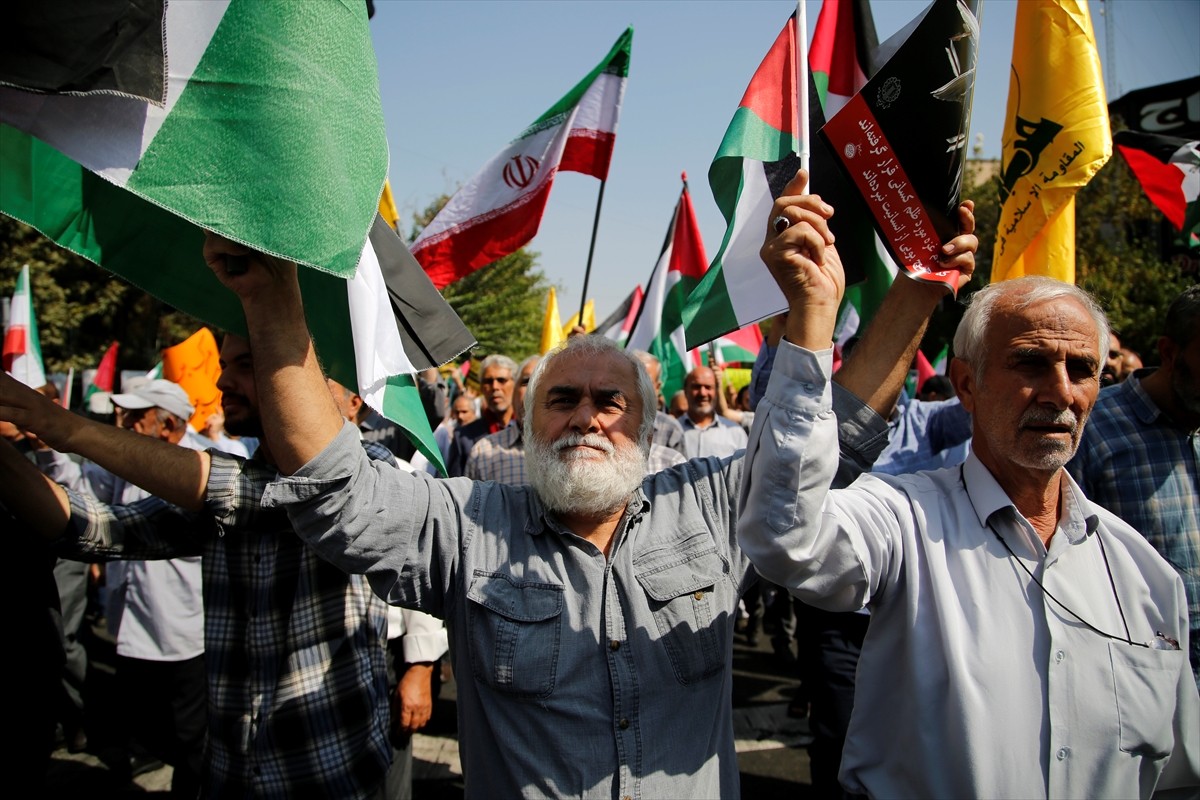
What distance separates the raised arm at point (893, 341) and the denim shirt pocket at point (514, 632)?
91 cm

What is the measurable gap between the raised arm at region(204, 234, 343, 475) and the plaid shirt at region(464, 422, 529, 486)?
121 inches

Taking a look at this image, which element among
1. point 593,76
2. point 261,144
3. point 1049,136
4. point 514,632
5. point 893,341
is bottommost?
point 514,632

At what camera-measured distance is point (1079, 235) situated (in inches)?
723

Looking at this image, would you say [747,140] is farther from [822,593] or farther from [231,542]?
[231,542]

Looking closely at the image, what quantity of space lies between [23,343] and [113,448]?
Result: 16.8ft

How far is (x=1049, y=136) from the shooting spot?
10.6 feet

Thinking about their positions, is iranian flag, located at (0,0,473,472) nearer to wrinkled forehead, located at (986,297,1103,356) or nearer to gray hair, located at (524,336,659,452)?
gray hair, located at (524,336,659,452)

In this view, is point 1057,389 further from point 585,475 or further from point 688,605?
point 585,475

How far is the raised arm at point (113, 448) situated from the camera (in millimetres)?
1990

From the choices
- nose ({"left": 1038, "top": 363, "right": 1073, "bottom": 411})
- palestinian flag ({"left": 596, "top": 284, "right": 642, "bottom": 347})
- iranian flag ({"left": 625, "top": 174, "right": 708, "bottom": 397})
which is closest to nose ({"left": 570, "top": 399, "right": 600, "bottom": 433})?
nose ({"left": 1038, "top": 363, "right": 1073, "bottom": 411})

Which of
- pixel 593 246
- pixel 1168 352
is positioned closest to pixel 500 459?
pixel 593 246

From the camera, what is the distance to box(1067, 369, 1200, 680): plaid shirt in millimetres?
2742

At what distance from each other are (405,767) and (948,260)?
2547 millimetres

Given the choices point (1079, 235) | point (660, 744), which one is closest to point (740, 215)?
point (660, 744)
